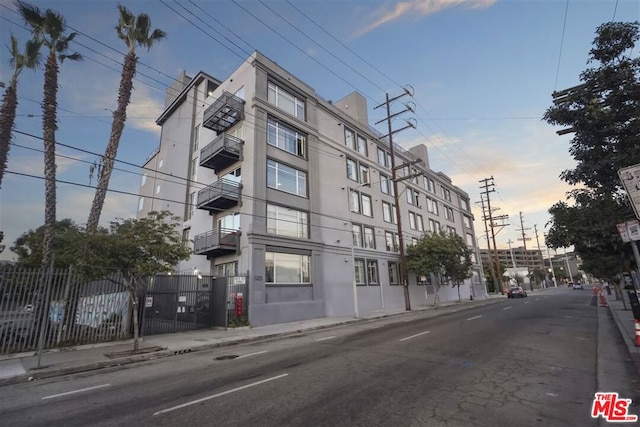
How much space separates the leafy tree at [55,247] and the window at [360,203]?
2022 centimetres

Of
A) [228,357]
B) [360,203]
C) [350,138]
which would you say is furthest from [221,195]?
[350,138]

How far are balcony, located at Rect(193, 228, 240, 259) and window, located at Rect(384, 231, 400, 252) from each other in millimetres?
16710

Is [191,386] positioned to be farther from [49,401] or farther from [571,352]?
[571,352]

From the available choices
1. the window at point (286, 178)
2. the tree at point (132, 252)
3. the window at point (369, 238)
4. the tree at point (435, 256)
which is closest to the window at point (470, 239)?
the tree at point (435, 256)

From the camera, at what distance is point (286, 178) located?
77.6ft

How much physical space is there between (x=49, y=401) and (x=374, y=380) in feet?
21.3

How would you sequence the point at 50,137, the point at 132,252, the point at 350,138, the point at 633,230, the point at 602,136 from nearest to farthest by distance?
the point at 633,230, the point at 602,136, the point at 132,252, the point at 50,137, the point at 350,138

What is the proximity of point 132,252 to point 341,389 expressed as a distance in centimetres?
978

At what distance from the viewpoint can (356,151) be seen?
31.7m

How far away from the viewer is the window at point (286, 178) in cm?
2259

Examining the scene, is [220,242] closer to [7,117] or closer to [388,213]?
[7,117]

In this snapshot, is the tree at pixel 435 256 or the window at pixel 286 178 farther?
the tree at pixel 435 256

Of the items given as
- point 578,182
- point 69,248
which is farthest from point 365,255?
point 69,248

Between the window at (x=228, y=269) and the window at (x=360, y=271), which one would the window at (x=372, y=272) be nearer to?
the window at (x=360, y=271)
